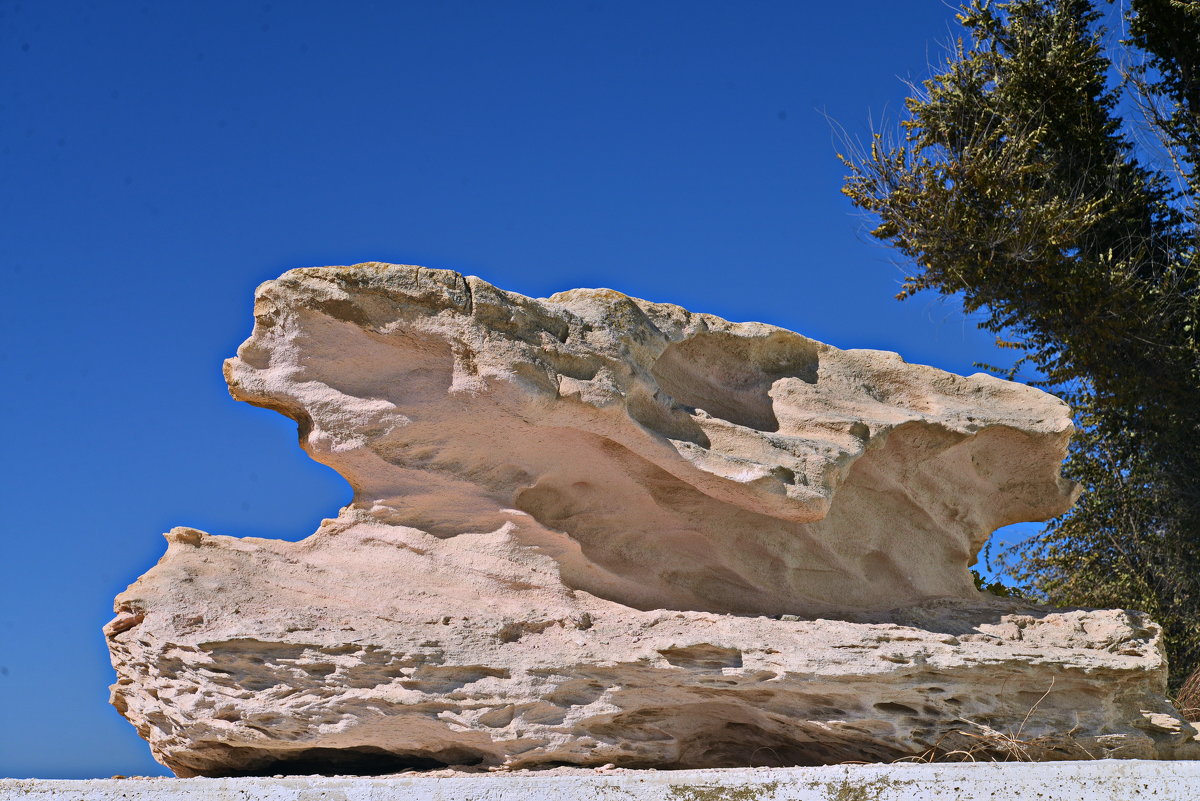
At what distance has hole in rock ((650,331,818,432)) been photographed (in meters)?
5.82

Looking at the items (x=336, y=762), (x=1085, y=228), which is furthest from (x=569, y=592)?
(x=1085, y=228)

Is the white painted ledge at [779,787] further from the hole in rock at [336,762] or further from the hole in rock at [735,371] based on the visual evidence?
the hole in rock at [735,371]

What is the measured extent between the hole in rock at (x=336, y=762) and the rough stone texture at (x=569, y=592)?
0.6 inches

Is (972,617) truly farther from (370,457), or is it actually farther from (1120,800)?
(370,457)

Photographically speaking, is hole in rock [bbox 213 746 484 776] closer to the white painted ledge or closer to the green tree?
the white painted ledge

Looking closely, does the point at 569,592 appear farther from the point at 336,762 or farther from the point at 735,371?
the point at 735,371

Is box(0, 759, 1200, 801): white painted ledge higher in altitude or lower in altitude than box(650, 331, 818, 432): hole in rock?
lower

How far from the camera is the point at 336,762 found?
16.9 feet

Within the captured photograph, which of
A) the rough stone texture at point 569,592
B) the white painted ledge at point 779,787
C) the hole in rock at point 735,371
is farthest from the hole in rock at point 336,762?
the hole in rock at point 735,371

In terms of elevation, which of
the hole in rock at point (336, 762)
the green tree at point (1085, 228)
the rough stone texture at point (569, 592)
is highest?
the green tree at point (1085, 228)

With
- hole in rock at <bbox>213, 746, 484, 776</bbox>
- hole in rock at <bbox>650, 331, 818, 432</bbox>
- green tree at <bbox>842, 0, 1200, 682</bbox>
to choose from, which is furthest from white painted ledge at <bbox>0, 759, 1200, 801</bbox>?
green tree at <bbox>842, 0, 1200, 682</bbox>

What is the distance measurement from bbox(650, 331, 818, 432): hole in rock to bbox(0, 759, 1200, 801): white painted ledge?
83.8 inches

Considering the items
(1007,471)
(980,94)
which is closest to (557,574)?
(1007,471)

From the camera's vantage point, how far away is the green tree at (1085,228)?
938cm
